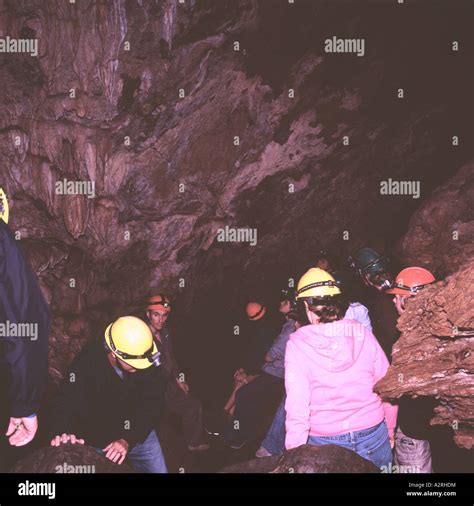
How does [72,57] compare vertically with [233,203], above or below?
above

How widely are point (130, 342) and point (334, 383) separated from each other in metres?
1.70

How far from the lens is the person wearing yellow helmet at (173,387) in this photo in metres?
5.83

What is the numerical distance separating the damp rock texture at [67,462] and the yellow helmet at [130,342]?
76 centimetres

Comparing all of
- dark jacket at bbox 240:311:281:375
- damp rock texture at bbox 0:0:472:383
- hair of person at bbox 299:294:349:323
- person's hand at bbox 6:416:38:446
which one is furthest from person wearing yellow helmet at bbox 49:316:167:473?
dark jacket at bbox 240:311:281:375

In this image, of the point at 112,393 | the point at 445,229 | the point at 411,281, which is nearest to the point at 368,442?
the point at 411,281

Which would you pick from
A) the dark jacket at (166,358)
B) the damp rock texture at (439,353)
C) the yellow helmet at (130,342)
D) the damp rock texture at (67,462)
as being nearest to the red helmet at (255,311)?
the dark jacket at (166,358)

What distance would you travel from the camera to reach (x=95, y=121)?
5.35m

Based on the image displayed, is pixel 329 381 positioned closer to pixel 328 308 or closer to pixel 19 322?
pixel 328 308

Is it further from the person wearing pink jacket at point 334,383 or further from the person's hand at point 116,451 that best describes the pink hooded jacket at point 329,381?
the person's hand at point 116,451

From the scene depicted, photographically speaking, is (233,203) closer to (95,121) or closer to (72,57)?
(95,121)

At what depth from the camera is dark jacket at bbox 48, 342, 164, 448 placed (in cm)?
446

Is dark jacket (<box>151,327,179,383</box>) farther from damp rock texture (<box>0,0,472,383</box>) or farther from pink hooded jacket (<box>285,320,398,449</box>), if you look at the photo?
pink hooded jacket (<box>285,320,398,449</box>)
